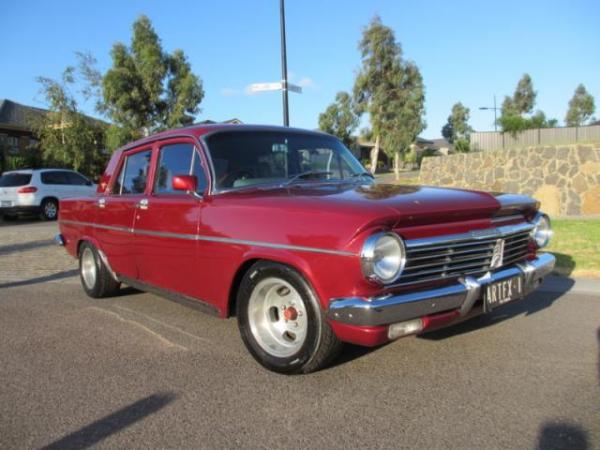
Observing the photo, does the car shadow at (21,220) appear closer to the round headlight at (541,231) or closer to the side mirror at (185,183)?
the side mirror at (185,183)

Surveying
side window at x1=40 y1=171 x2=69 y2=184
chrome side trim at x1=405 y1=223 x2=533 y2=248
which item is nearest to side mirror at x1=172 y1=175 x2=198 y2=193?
chrome side trim at x1=405 y1=223 x2=533 y2=248

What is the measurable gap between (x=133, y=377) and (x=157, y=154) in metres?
2.04

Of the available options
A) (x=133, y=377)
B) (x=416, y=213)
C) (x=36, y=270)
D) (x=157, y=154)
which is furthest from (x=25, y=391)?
(x=36, y=270)

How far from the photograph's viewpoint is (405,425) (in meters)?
2.71

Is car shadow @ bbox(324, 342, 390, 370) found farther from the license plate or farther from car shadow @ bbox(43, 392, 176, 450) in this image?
car shadow @ bbox(43, 392, 176, 450)

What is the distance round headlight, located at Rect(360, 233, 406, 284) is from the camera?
2.84m

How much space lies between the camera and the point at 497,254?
137 inches

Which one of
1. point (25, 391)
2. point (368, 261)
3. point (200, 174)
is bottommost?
point (25, 391)

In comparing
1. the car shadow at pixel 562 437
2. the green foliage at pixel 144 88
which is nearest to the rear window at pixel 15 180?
the green foliage at pixel 144 88

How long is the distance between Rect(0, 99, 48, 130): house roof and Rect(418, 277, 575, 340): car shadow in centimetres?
3435

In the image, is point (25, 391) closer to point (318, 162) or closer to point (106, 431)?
point (106, 431)

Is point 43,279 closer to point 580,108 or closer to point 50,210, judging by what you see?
point 50,210

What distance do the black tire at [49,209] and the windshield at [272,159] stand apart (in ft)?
46.3

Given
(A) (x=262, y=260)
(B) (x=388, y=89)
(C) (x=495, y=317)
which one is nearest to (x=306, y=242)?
(A) (x=262, y=260)
